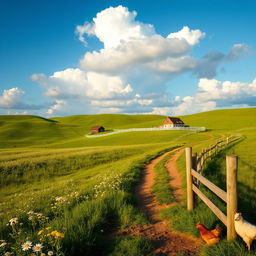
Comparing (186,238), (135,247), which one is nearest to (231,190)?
(186,238)

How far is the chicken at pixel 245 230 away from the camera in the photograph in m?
3.72

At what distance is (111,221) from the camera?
6.17 metres

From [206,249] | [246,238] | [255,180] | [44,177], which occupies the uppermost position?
[246,238]

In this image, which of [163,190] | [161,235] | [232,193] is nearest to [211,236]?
[232,193]

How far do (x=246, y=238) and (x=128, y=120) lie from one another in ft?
514

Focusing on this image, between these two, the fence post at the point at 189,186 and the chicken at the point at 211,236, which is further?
the fence post at the point at 189,186

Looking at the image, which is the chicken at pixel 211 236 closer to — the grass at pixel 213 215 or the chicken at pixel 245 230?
the grass at pixel 213 215

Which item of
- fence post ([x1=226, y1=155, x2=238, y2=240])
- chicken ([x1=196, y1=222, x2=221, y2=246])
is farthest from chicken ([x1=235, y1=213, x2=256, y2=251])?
chicken ([x1=196, y1=222, x2=221, y2=246])

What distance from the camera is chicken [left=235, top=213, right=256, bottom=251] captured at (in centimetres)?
372

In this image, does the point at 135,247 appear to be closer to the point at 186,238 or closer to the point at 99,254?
the point at 99,254

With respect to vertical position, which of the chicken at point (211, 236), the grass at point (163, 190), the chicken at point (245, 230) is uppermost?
the chicken at point (245, 230)

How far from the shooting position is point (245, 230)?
3.84 meters

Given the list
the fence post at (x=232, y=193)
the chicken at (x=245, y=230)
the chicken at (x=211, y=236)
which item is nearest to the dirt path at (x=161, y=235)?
the chicken at (x=211, y=236)

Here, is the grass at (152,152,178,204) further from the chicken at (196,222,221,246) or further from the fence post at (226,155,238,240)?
the fence post at (226,155,238,240)
